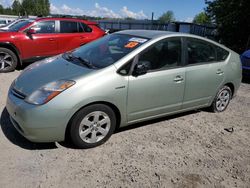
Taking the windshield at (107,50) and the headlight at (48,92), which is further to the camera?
the windshield at (107,50)

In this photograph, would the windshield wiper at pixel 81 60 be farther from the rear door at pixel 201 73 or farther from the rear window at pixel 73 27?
the rear window at pixel 73 27

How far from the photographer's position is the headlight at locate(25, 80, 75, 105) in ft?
9.84

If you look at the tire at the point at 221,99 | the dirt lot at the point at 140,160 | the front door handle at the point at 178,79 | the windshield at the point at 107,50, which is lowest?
the dirt lot at the point at 140,160

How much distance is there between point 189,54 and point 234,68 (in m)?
1.26

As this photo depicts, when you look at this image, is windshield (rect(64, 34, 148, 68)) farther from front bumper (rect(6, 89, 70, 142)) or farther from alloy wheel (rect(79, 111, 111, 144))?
front bumper (rect(6, 89, 70, 142))

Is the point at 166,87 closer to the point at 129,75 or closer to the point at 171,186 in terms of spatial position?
the point at 129,75

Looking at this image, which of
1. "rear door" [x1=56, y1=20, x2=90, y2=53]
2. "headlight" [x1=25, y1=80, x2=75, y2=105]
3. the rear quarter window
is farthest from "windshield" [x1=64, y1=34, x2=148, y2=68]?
"rear door" [x1=56, y1=20, x2=90, y2=53]

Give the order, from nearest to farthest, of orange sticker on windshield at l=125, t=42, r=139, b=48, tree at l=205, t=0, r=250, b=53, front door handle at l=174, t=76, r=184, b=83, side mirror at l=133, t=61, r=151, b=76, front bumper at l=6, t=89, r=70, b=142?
front bumper at l=6, t=89, r=70, b=142, side mirror at l=133, t=61, r=151, b=76, orange sticker on windshield at l=125, t=42, r=139, b=48, front door handle at l=174, t=76, r=184, b=83, tree at l=205, t=0, r=250, b=53

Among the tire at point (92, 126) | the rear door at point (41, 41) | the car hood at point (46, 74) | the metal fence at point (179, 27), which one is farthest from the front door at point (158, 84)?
the metal fence at point (179, 27)

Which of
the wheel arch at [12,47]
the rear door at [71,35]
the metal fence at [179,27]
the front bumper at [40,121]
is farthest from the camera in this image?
the metal fence at [179,27]

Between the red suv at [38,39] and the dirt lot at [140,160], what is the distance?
136 inches

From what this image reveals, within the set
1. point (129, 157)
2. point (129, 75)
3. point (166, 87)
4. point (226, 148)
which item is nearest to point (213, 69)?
point (166, 87)

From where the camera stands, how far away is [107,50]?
3.96m

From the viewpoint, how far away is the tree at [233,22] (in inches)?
517
